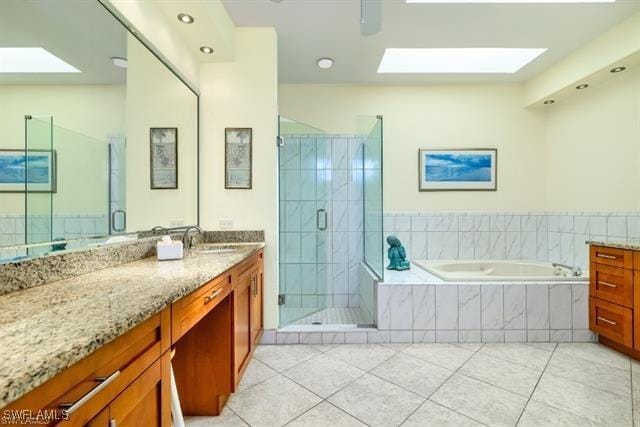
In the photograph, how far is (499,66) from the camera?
10.8 ft

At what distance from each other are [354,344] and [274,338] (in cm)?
68

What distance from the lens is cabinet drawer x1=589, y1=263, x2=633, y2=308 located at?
7.08 feet

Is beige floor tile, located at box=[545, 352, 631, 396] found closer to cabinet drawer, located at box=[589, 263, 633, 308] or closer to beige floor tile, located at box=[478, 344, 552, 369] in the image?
beige floor tile, located at box=[478, 344, 552, 369]

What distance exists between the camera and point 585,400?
1699mm

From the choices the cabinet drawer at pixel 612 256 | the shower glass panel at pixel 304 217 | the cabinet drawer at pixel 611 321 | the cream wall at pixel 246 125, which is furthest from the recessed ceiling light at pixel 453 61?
the cabinet drawer at pixel 611 321

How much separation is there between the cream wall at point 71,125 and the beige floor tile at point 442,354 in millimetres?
2342

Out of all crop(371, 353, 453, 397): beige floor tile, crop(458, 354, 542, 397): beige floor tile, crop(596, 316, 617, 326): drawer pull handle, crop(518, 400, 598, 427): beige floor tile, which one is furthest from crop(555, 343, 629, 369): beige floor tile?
crop(371, 353, 453, 397): beige floor tile

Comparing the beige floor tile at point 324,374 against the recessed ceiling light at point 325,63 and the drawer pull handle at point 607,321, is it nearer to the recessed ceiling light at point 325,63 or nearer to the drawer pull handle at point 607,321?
the drawer pull handle at point 607,321

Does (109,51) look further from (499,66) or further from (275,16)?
(499,66)

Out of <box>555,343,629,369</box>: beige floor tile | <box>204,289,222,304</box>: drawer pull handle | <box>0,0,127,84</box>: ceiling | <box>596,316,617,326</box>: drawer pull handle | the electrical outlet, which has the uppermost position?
<box>0,0,127,84</box>: ceiling

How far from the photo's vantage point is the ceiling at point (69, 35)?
1.03 m

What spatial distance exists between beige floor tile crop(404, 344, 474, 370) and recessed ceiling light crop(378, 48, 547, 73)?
9.23 ft

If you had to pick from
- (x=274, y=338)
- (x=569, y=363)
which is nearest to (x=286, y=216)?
(x=274, y=338)

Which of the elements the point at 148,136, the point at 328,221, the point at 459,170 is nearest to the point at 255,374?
the point at 148,136
